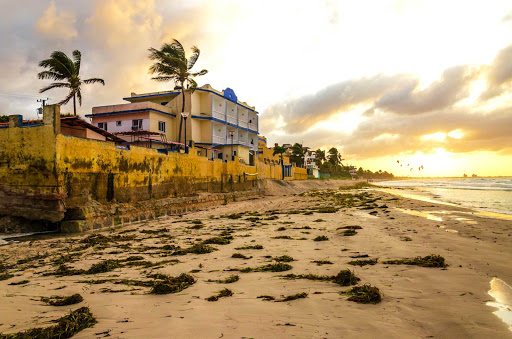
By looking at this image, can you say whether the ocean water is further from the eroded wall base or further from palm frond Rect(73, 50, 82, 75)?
palm frond Rect(73, 50, 82, 75)

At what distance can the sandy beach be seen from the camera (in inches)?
109

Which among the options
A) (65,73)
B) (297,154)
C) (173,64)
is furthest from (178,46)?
(297,154)

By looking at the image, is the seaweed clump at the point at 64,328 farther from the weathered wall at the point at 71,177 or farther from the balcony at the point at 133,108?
the balcony at the point at 133,108

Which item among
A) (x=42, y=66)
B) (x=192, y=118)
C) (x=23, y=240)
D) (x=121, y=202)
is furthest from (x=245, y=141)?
(x=23, y=240)

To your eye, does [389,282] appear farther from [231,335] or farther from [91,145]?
[91,145]

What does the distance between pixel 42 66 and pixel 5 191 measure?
76.4ft

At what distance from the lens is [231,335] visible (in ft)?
8.60

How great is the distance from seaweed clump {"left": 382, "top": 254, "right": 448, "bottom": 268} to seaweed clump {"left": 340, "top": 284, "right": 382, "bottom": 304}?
5.50 feet

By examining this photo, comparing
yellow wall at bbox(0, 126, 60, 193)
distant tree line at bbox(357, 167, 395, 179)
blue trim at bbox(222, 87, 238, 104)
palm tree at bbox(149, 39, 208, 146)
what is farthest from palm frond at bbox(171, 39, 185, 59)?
distant tree line at bbox(357, 167, 395, 179)

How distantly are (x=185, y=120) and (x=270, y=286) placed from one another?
29977 mm

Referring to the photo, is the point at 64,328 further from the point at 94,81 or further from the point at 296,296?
the point at 94,81

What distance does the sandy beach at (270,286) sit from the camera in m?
2.77

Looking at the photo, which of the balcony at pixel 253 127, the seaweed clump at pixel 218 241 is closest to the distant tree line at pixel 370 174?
the balcony at pixel 253 127

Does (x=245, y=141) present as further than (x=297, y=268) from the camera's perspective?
Yes
